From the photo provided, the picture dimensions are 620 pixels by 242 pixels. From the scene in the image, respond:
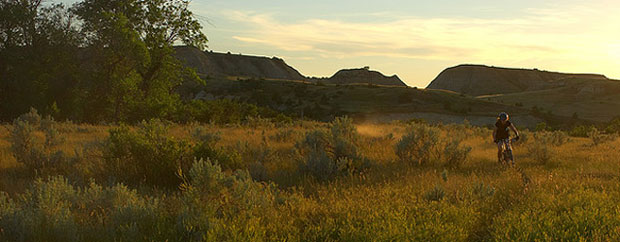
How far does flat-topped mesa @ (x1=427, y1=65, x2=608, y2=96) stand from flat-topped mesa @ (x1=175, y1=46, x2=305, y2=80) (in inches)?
2740

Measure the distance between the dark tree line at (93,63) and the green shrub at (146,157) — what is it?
15928 mm

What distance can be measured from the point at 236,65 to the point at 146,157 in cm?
15369

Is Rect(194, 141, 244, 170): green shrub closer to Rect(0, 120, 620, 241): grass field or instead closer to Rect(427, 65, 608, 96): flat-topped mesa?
Rect(0, 120, 620, 241): grass field

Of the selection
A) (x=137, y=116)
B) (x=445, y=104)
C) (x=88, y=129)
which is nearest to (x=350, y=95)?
(x=445, y=104)

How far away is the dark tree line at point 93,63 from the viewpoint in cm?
2381

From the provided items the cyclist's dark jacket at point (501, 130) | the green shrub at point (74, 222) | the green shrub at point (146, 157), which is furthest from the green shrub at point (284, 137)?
the green shrub at point (74, 222)

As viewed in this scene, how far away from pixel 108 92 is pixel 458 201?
22.9 m

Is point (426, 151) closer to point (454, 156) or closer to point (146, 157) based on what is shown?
point (454, 156)

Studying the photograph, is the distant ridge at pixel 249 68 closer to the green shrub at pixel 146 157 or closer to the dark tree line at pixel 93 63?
the dark tree line at pixel 93 63

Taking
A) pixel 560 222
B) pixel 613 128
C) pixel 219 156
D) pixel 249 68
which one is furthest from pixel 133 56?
pixel 249 68

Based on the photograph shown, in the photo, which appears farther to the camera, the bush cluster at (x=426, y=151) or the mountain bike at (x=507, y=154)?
the mountain bike at (x=507, y=154)

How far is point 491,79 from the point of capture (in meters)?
176

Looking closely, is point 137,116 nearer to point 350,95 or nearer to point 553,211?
point 553,211

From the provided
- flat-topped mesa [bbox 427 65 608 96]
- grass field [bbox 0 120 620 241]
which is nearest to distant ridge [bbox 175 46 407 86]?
flat-topped mesa [bbox 427 65 608 96]
